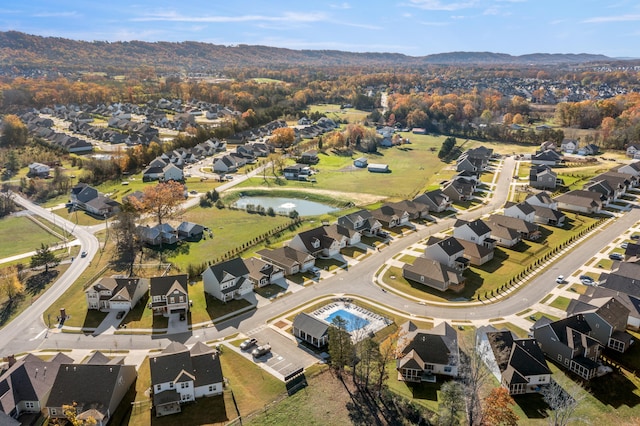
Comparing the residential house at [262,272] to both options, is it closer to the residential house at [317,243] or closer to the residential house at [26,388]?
the residential house at [317,243]

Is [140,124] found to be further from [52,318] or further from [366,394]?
[366,394]

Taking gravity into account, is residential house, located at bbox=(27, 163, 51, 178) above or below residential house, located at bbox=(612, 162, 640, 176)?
below

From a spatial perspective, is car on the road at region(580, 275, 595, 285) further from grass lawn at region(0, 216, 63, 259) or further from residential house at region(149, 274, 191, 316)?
grass lawn at region(0, 216, 63, 259)

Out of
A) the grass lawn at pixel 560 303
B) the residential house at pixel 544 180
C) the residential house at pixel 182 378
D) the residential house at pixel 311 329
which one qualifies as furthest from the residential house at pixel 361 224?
the residential house at pixel 544 180

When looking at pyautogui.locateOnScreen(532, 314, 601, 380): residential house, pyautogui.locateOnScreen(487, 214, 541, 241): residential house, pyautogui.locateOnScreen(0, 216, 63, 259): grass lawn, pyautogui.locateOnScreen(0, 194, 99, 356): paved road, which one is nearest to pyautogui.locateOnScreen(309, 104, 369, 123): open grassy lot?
pyautogui.locateOnScreen(487, 214, 541, 241): residential house

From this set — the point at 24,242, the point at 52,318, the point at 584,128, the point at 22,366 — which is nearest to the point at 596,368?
the point at 22,366
